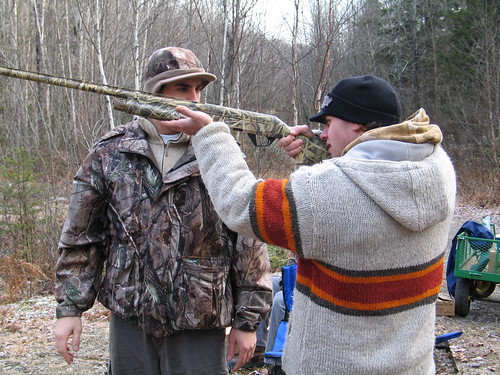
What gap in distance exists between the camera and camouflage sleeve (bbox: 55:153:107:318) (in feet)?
7.96

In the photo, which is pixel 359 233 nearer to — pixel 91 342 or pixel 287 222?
pixel 287 222

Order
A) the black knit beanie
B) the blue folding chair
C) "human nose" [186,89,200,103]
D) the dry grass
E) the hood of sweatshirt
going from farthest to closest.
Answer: the dry grass, the blue folding chair, "human nose" [186,89,200,103], the black knit beanie, the hood of sweatshirt

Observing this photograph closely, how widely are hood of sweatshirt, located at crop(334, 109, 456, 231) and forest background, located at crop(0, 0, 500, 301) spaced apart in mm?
1440

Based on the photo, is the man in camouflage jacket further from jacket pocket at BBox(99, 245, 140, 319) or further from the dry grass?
the dry grass

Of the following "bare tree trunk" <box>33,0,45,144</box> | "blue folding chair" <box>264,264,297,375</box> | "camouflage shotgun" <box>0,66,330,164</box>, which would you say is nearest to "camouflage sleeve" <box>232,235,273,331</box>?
"camouflage shotgun" <box>0,66,330,164</box>

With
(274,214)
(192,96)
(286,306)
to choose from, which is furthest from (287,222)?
(286,306)

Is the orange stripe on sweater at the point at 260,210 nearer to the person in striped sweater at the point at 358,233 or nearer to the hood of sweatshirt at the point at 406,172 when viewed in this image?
the person in striped sweater at the point at 358,233

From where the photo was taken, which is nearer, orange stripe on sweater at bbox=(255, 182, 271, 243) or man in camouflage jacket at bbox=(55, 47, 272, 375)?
orange stripe on sweater at bbox=(255, 182, 271, 243)

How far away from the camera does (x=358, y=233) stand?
162 cm

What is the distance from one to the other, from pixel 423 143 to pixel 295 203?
499mm

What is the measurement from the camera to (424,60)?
1177 inches

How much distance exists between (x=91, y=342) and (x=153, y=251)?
3785 millimetres

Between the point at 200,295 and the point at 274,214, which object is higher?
the point at 274,214

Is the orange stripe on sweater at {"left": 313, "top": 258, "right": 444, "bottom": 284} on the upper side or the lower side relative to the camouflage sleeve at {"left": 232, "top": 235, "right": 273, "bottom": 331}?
upper
